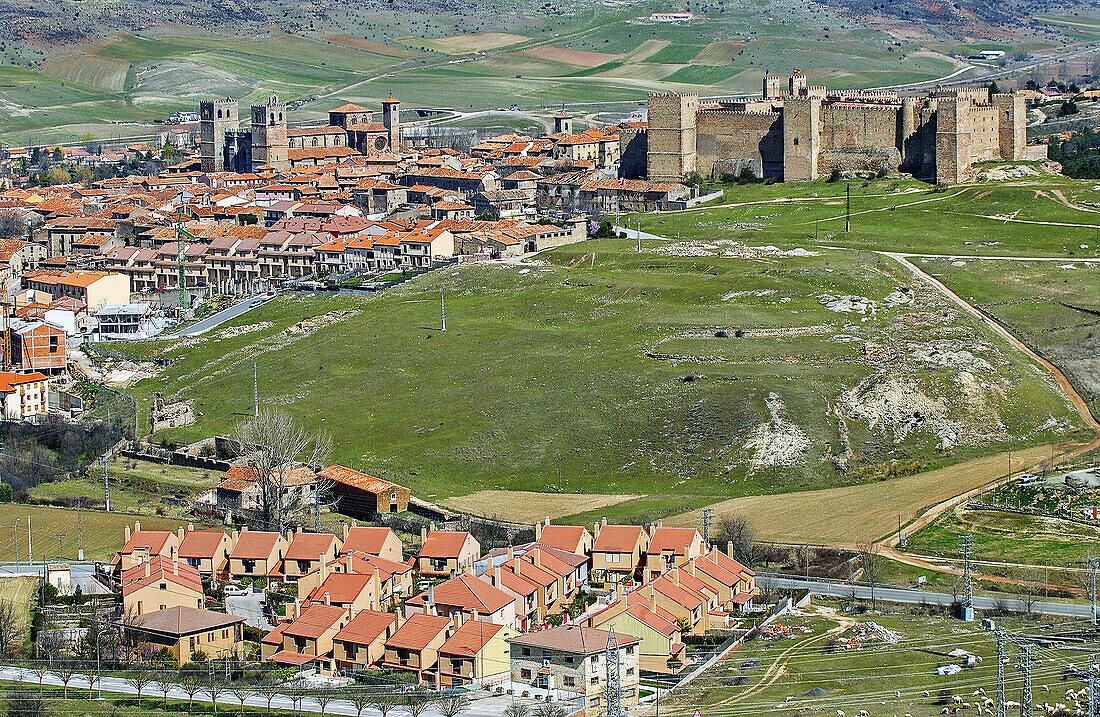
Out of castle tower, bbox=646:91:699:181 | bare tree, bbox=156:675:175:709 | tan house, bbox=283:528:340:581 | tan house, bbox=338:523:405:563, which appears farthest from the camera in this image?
castle tower, bbox=646:91:699:181

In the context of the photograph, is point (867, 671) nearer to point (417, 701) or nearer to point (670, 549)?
point (417, 701)

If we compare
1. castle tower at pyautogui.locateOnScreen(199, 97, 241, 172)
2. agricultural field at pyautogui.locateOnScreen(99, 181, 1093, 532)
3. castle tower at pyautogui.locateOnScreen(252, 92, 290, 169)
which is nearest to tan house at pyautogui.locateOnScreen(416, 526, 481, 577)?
agricultural field at pyautogui.locateOnScreen(99, 181, 1093, 532)

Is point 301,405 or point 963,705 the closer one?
point 963,705

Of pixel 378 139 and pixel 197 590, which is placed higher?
pixel 378 139

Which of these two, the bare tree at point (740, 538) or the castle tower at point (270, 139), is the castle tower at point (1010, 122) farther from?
the castle tower at point (270, 139)

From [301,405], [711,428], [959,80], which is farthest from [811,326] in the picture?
[959,80]

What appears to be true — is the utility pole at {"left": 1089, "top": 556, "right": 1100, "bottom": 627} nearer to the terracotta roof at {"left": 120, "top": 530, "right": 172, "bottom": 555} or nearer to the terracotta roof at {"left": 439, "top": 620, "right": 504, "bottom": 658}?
the terracotta roof at {"left": 439, "top": 620, "right": 504, "bottom": 658}

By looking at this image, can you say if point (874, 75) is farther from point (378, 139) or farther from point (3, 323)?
point (3, 323)
